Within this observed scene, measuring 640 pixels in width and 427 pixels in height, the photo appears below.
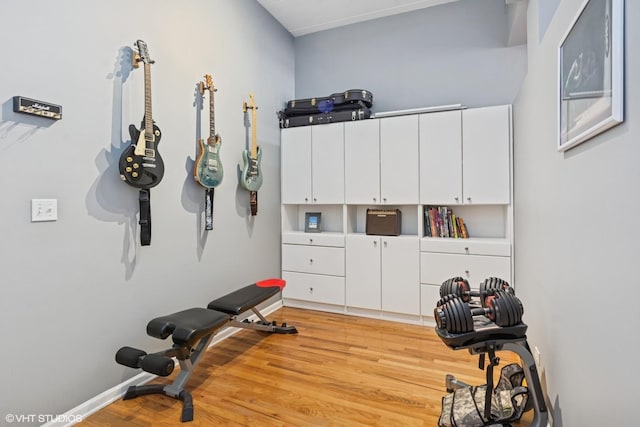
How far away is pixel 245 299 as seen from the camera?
263 centimetres

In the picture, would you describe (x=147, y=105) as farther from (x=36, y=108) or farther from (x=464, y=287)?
(x=464, y=287)

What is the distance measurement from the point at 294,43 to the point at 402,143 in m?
2.11

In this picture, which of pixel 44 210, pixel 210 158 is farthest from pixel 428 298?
pixel 44 210

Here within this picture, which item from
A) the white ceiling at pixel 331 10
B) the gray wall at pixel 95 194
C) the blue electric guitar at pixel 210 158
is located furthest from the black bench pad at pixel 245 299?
the white ceiling at pixel 331 10

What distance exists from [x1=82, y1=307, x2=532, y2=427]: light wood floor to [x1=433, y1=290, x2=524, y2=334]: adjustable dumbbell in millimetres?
701

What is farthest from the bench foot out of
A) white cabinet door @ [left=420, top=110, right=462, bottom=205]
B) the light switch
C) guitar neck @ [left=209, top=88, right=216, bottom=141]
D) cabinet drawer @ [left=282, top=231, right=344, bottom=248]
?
white cabinet door @ [left=420, top=110, right=462, bottom=205]

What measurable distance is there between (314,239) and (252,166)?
1.08 metres

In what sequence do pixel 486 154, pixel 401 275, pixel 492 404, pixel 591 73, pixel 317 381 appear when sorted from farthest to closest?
pixel 401 275
pixel 486 154
pixel 317 381
pixel 492 404
pixel 591 73

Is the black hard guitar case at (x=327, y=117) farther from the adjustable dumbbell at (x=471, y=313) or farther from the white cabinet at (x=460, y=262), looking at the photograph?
the adjustable dumbbell at (x=471, y=313)

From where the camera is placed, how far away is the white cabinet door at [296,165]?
379cm

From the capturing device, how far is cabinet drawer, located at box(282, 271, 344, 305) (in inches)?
142

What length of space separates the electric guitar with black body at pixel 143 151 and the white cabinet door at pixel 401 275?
2.24 metres

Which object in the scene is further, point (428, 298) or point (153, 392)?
point (428, 298)

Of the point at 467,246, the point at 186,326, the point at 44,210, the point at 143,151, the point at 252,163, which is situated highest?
the point at 252,163
